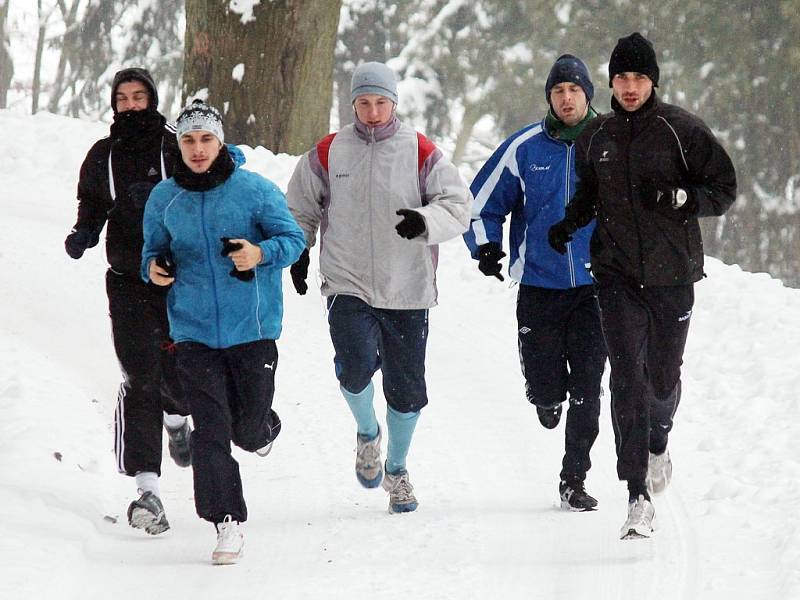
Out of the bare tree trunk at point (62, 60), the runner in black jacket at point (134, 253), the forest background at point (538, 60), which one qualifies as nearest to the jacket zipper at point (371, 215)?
the runner in black jacket at point (134, 253)

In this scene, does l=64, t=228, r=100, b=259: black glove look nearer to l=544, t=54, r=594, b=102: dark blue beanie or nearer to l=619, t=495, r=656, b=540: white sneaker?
l=544, t=54, r=594, b=102: dark blue beanie

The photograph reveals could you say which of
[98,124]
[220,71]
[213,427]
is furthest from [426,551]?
[98,124]

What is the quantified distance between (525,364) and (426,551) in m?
1.27

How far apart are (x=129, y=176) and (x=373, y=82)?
1.21m

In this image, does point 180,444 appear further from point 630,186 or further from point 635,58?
point 635,58

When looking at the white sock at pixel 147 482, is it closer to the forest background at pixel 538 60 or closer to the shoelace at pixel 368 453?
the shoelace at pixel 368 453

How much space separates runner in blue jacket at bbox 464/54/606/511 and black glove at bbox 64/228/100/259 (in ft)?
6.02

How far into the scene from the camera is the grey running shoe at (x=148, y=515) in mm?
5469

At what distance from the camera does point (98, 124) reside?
14953 millimetres

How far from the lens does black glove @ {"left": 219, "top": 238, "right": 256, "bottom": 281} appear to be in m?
4.97

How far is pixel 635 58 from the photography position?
5.28m

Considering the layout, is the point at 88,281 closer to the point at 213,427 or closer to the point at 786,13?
the point at 213,427

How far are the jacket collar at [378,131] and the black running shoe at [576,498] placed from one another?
72.5 inches

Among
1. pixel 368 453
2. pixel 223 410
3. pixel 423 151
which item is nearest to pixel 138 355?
pixel 223 410
